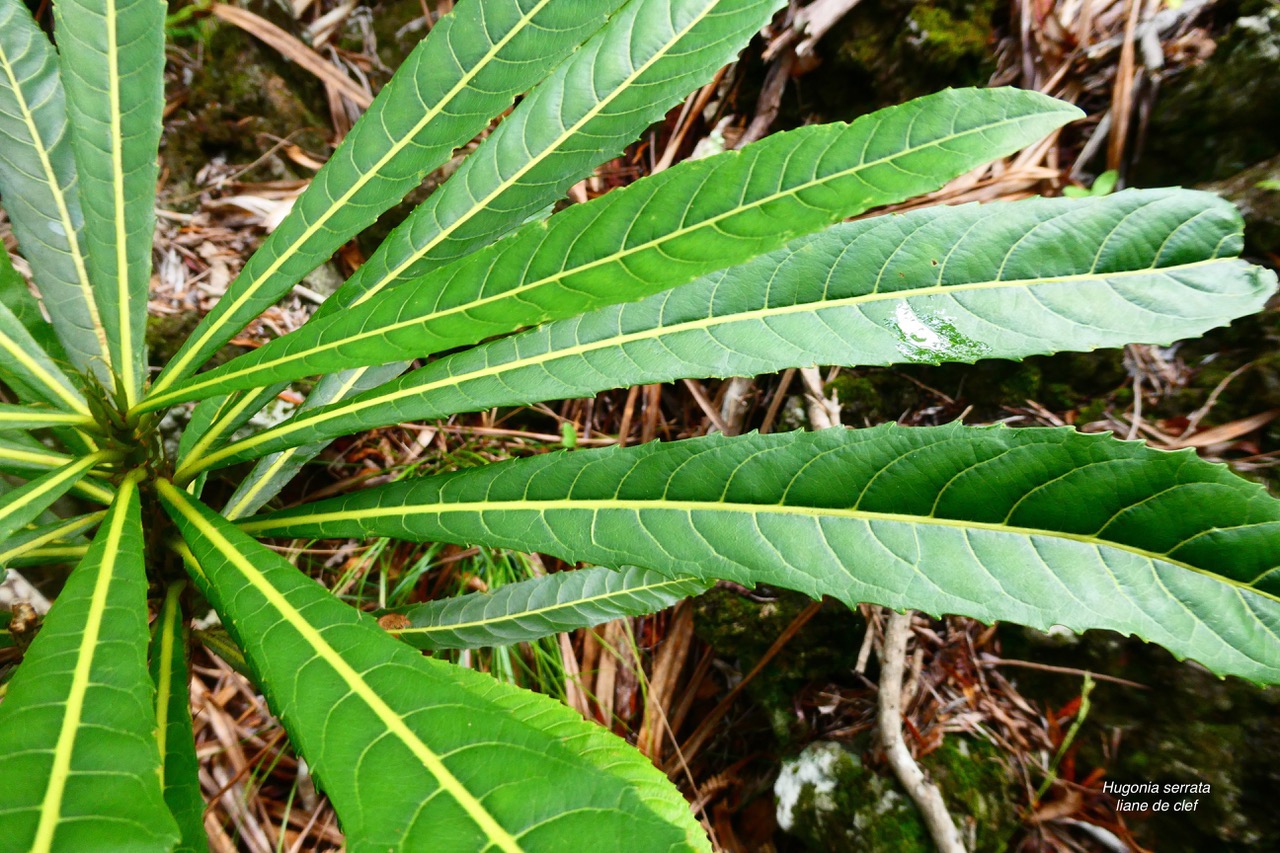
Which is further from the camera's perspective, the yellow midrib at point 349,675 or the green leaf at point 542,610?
the green leaf at point 542,610

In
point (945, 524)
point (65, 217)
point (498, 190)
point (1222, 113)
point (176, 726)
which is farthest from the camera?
point (1222, 113)

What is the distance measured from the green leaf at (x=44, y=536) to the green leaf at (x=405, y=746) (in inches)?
11.4

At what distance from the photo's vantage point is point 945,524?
0.63 metres

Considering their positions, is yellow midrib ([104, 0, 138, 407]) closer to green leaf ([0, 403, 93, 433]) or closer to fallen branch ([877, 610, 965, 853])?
green leaf ([0, 403, 93, 433])

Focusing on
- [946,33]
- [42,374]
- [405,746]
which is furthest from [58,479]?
[946,33]

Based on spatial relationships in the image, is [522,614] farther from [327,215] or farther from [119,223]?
[119,223]

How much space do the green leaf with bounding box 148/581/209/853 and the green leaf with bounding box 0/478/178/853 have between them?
163mm

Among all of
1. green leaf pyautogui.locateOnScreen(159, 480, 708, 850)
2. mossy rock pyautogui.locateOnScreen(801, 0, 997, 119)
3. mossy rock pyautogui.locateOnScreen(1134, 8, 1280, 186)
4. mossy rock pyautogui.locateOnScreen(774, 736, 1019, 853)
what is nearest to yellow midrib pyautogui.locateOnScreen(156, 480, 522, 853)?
green leaf pyautogui.locateOnScreen(159, 480, 708, 850)

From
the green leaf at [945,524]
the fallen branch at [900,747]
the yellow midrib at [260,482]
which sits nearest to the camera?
the green leaf at [945,524]

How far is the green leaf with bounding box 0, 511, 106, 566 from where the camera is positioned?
0.77 metres

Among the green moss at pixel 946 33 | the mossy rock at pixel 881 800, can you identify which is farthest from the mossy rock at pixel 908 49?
the mossy rock at pixel 881 800

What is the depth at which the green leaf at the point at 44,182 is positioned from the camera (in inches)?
36.4

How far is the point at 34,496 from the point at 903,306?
3.06 ft

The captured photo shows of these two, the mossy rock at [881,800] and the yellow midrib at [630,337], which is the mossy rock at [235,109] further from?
the mossy rock at [881,800]
